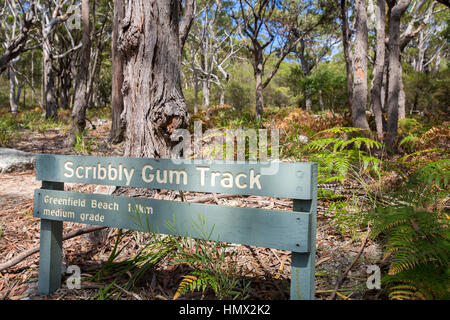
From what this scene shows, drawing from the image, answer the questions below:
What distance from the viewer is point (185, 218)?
1.76 meters

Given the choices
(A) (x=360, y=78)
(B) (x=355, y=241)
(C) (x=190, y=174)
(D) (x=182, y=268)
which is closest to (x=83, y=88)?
(A) (x=360, y=78)

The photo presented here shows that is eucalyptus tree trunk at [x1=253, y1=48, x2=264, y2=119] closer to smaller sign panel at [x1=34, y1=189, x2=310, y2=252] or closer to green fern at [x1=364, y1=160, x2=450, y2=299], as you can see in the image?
green fern at [x1=364, y1=160, x2=450, y2=299]

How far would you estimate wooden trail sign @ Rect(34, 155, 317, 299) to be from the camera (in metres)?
1.53

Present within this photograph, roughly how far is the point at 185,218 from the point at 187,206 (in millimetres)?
72

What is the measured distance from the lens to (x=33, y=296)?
80.8 inches

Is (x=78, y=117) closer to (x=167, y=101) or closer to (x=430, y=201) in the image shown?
(x=167, y=101)

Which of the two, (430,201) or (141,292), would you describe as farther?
(430,201)

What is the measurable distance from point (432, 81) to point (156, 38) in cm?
2443

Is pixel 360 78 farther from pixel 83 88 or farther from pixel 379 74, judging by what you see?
pixel 83 88

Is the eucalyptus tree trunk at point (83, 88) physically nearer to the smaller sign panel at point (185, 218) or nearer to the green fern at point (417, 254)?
the smaller sign panel at point (185, 218)

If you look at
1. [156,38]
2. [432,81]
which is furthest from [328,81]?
[156,38]

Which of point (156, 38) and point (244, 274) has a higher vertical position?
point (156, 38)
